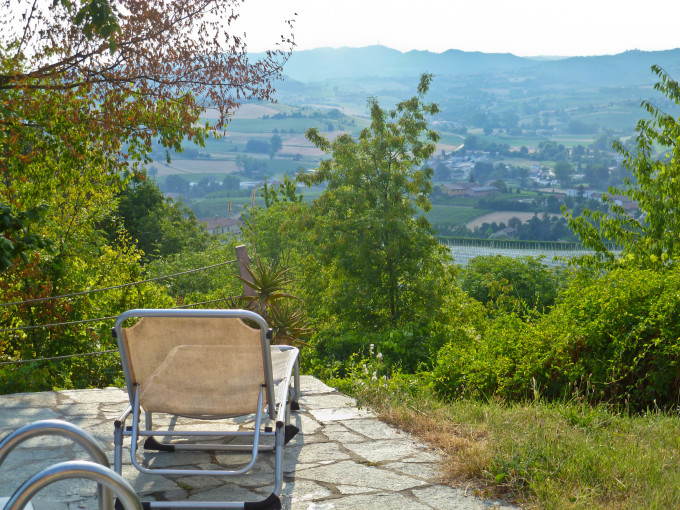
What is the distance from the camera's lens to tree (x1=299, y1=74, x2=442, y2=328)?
14719 mm

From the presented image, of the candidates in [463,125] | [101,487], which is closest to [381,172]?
[101,487]

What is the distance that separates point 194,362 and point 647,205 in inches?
371

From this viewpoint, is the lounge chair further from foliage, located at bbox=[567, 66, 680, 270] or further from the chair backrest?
foliage, located at bbox=[567, 66, 680, 270]

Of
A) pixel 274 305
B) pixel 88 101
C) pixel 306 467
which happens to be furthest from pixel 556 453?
pixel 88 101

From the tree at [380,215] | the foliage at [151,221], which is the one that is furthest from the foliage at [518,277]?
the foliage at [151,221]

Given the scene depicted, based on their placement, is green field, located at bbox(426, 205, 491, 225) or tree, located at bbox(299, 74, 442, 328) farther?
green field, located at bbox(426, 205, 491, 225)

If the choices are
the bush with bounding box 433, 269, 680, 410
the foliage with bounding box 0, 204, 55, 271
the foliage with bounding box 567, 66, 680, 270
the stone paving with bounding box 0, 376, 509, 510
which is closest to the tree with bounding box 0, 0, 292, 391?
the stone paving with bounding box 0, 376, 509, 510

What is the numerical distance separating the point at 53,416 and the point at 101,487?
9.38ft

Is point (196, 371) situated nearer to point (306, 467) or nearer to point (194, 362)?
point (194, 362)

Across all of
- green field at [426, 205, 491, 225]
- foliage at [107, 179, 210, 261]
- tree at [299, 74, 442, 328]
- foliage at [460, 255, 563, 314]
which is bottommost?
green field at [426, 205, 491, 225]

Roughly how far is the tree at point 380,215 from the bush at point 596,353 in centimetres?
890

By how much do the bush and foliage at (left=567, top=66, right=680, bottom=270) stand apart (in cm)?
461

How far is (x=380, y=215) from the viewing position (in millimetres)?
15047

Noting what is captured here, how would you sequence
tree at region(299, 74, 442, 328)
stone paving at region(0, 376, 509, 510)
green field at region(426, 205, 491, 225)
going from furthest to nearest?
1. green field at region(426, 205, 491, 225)
2. tree at region(299, 74, 442, 328)
3. stone paving at region(0, 376, 509, 510)
